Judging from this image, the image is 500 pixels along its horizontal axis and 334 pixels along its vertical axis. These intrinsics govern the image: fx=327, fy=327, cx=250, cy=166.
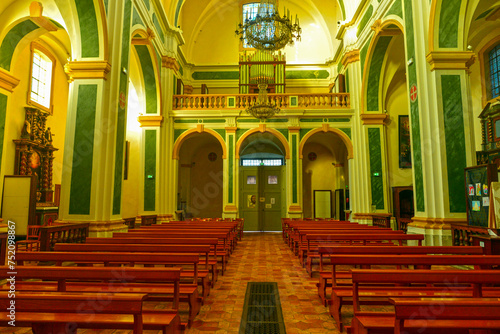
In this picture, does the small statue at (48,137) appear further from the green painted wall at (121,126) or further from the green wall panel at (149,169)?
the green painted wall at (121,126)

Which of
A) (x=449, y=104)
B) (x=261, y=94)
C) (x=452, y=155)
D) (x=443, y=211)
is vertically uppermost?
(x=261, y=94)

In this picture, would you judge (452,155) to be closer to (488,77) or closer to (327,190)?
(488,77)

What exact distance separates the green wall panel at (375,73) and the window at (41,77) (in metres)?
12.4

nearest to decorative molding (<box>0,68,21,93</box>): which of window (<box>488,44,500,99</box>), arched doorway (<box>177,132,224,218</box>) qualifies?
arched doorway (<box>177,132,224,218</box>)

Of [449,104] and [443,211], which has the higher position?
[449,104]

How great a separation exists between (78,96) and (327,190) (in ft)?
43.5

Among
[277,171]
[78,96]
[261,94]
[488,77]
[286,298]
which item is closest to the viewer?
[286,298]

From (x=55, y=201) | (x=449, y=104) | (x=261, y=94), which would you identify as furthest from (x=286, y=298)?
(x=55, y=201)

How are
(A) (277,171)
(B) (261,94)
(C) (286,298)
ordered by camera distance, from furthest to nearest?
(A) (277,171)
(B) (261,94)
(C) (286,298)

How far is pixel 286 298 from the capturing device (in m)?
4.54

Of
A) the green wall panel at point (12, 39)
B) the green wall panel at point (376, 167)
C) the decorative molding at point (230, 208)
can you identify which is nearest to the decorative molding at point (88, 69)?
the green wall panel at point (12, 39)

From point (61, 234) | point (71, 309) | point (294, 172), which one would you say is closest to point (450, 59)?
point (294, 172)

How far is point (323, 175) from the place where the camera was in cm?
1797

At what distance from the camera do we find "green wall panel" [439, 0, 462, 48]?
7164 millimetres
